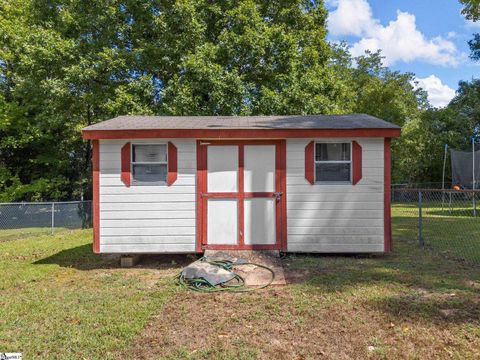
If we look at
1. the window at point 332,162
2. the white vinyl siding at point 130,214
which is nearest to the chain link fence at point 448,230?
the window at point 332,162

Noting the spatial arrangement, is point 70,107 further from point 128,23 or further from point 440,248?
point 440,248

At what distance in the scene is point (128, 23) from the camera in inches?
523

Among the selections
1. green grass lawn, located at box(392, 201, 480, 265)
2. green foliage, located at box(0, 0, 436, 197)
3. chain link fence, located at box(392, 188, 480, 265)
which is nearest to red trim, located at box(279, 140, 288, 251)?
chain link fence, located at box(392, 188, 480, 265)

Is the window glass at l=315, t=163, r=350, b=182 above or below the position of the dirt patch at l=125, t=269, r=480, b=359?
above

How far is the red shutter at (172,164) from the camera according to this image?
5828 millimetres

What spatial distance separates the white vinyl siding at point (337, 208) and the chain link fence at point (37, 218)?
7.69 m

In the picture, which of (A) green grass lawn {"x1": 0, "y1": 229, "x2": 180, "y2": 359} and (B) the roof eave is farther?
(B) the roof eave

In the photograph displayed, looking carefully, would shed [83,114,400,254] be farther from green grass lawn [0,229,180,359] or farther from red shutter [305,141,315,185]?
green grass lawn [0,229,180,359]

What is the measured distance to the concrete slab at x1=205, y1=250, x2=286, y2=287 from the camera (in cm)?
473

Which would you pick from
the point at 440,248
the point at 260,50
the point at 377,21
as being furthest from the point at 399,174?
the point at 440,248

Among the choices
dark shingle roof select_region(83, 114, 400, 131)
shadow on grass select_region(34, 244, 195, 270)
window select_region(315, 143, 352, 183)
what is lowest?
shadow on grass select_region(34, 244, 195, 270)

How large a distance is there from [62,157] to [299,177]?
573 inches

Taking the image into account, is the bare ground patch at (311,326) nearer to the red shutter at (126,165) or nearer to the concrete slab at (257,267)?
the concrete slab at (257,267)

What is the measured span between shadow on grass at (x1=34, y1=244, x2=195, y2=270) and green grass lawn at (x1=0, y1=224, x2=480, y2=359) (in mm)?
291
